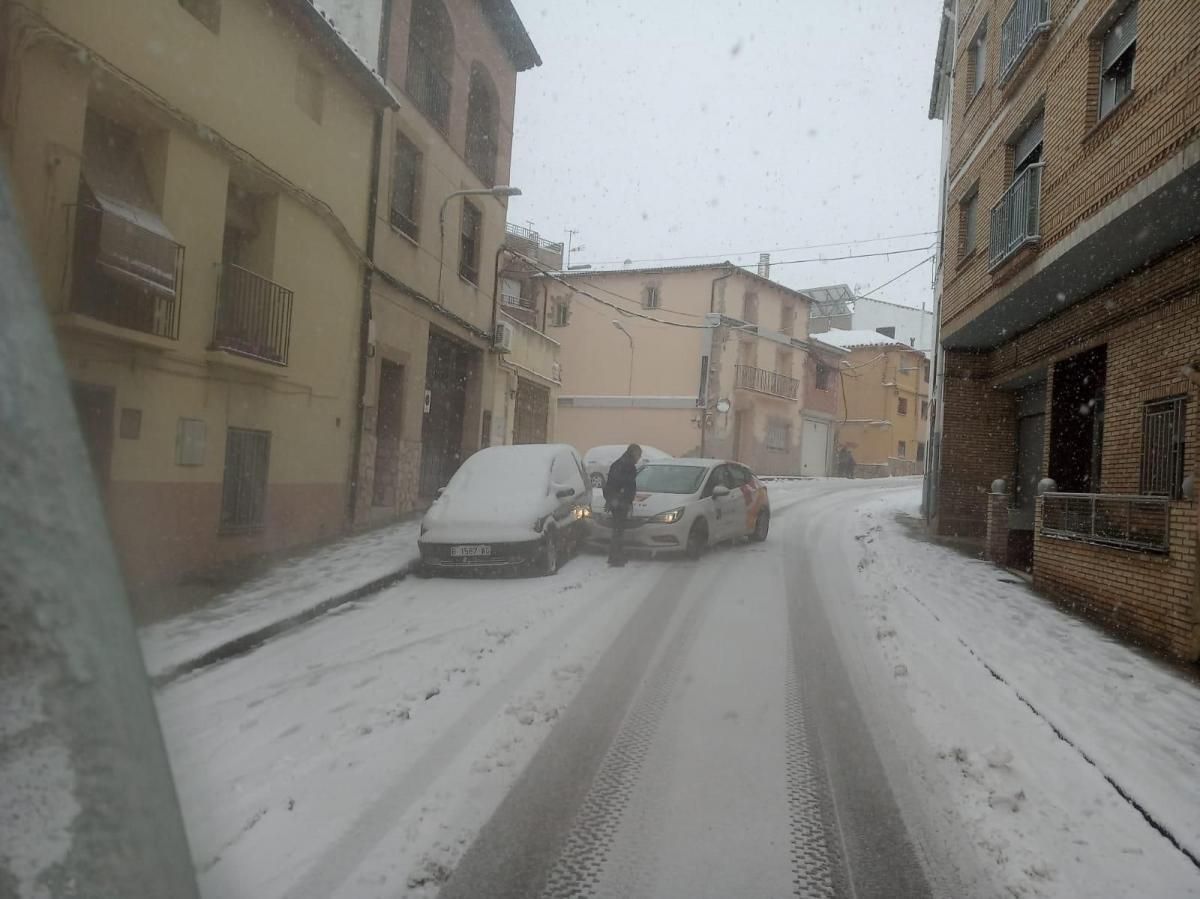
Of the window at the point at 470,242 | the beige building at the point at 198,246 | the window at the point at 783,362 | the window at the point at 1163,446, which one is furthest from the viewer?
the window at the point at 783,362

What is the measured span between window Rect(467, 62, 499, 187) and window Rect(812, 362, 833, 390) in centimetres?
2648

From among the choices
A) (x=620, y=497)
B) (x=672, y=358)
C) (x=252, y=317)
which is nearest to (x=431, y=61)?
(x=252, y=317)

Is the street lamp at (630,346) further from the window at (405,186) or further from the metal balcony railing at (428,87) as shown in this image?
the window at (405,186)

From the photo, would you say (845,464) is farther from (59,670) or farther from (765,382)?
(59,670)

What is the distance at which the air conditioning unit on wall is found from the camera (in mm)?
18984

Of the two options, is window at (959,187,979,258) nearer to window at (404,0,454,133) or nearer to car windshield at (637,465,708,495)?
car windshield at (637,465,708,495)

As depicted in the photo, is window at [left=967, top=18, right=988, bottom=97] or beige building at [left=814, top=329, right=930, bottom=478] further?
beige building at [left=814, top=329, right=930, bottom=478]

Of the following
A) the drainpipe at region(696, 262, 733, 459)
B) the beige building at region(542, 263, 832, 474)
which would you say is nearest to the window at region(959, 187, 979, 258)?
the beige building at region(542, 263, 832, 474)

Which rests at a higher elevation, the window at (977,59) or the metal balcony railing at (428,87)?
A: the window at (977,59)

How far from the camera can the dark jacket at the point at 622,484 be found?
1085 centimetres

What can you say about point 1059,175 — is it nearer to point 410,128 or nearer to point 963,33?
point 963,33

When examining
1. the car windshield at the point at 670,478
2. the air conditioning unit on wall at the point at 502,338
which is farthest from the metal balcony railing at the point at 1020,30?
the air conditioning unit on wall at the point at 502,338

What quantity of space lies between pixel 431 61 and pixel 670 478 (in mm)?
9467

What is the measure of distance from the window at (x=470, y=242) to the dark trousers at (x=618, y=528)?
8.51 meters
